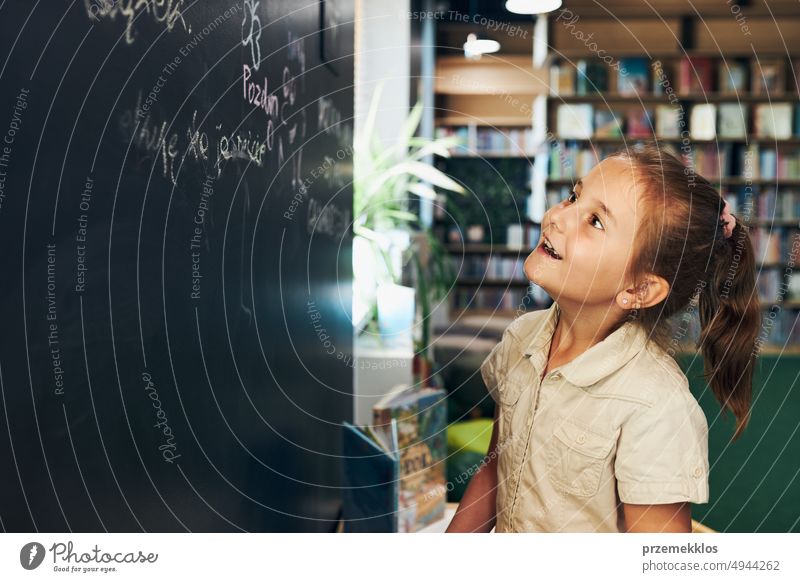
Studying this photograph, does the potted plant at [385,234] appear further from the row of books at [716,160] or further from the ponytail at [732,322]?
the row of books at [716,160]

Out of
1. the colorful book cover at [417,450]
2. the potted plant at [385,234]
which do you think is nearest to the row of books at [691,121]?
the potted plant at [385,234]

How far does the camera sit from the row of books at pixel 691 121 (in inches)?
168

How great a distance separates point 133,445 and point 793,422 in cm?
256

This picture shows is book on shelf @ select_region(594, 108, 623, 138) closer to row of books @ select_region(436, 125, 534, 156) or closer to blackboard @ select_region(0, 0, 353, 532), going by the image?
row of books @ select_region(436, 125, 534, 156)

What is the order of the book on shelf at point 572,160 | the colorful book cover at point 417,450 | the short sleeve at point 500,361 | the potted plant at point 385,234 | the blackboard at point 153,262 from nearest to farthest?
the blackboard at point 153,262, the short sleeve at point 500,361, the colorful book cover at point 417,450, the potted plant at point 385,234, the book on shelf at point 572,160

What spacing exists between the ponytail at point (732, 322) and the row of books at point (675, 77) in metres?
3.66

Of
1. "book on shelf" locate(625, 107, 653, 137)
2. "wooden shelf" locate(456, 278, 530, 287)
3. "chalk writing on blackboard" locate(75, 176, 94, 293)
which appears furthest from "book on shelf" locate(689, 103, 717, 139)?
"chalk writing on blackboard" locate(75, 176, 94, 293)

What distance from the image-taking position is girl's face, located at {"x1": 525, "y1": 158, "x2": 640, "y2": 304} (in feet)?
2.59

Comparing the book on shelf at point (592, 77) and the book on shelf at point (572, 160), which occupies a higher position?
the book on shelf at point (592, 77)

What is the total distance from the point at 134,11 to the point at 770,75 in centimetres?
470

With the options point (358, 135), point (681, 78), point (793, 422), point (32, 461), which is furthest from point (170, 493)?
point (681, 78)

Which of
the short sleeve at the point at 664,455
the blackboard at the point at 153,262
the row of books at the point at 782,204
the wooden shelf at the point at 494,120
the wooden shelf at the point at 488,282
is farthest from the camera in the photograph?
the wooden shelf at the point at 488,282

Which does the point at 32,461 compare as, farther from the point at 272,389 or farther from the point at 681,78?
the point at 681,78

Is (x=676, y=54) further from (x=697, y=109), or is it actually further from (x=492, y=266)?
(x=492, y=266)
